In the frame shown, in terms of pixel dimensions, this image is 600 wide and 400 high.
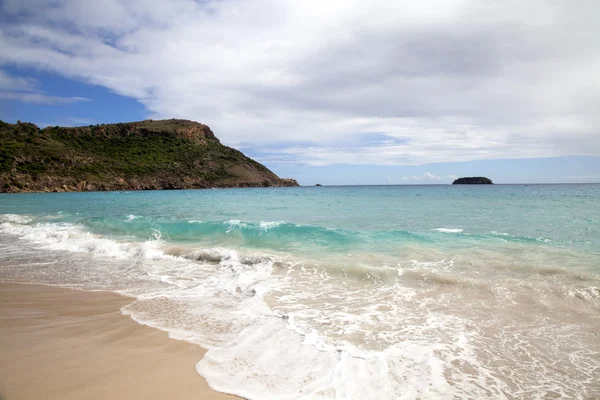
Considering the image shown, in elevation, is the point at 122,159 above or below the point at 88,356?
above

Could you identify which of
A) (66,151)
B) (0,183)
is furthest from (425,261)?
(66,151)

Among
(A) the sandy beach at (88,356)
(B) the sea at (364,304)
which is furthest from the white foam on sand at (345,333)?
(A) the sandy beach at (88,356)

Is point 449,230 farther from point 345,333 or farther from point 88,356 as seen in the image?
point 88,356

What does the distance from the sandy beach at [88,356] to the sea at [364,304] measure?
29 cm

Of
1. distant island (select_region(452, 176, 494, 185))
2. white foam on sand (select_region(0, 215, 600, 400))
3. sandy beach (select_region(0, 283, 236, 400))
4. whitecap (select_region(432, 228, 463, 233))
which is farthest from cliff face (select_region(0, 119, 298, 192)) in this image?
distant island (select_region(452, 176, 494, 185))

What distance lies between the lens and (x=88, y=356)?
12.0 ft

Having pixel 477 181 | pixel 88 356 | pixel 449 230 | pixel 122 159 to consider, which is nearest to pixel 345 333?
pixel 88 356

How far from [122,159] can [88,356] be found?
88309 mm

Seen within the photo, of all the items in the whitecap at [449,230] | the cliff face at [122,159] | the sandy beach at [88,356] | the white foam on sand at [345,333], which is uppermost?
the cliff face at [122,159]

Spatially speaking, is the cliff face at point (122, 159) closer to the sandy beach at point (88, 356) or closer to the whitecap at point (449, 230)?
the sandy beach at point (88, 356)

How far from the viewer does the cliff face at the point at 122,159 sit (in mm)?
61375

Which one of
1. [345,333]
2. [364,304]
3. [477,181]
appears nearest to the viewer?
[345,333]

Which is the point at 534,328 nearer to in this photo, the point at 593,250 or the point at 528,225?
the point at 593,250

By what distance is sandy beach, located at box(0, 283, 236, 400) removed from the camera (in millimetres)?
2979
